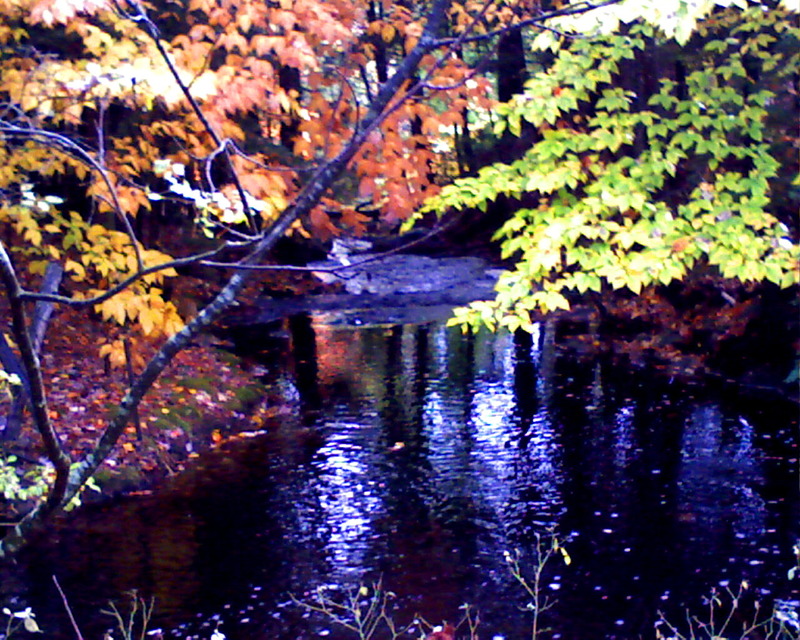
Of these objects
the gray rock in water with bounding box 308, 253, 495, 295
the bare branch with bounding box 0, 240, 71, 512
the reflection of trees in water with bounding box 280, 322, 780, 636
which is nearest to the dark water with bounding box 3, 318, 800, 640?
the reflection of trees in water with bounding box 280, 322, 780, 636

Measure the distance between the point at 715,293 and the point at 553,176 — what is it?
1142cm

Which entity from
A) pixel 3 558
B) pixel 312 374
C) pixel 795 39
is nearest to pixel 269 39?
pixel 3 558

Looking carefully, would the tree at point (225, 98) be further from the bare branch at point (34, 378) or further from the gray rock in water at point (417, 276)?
the gray rock in water at point (417, 276)

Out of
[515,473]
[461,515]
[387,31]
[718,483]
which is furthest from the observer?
[515,473]

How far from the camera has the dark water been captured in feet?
21.1

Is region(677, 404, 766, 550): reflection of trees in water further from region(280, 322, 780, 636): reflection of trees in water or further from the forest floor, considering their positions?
the forest floor

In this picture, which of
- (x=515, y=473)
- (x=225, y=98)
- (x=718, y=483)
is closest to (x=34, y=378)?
(x=225, y=98)

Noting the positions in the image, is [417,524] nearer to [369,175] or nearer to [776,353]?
[369,175]

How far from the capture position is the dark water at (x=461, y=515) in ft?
21.1

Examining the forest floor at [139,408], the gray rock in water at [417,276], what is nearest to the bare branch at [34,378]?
the forest floor at [139,408]

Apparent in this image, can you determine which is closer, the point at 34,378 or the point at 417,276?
the point at 34,378

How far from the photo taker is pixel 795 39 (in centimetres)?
808

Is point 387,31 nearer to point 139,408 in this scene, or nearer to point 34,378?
point 34,378

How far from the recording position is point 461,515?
8.18m
